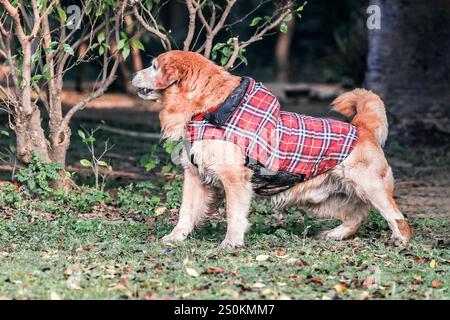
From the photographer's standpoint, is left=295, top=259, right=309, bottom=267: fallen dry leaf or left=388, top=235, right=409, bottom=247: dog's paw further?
left=388, top=235, right=409, bottom=247: dog's paw

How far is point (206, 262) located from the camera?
7133mm

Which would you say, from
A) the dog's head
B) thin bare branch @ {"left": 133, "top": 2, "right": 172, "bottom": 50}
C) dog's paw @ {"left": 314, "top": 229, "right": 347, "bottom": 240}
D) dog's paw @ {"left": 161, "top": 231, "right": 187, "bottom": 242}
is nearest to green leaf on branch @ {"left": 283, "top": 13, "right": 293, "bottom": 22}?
thin bare branch @ {"left": 133, "top": 2, "right": 172, "bottom": 50}

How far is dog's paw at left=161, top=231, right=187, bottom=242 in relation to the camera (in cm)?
813

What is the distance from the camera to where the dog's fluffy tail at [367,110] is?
27.5 feet

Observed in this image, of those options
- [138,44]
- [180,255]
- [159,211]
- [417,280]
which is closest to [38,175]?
[159,211]

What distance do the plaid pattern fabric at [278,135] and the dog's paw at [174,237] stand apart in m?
0.88

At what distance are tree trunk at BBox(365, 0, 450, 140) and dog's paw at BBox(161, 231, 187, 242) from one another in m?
7.60

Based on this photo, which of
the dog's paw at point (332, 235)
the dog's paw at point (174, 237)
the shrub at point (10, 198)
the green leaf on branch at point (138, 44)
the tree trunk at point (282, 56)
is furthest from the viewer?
the tree trunk at point (282, 56)

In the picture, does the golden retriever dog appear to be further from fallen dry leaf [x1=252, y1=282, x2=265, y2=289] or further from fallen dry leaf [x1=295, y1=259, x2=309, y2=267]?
fallen dry leaf [x1=252, y1=282, x2=265, y2=289]

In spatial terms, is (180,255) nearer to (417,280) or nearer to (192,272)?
(192,272)

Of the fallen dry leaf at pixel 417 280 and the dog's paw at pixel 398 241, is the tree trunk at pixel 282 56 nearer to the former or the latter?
the dog's paw at pixel 398 241

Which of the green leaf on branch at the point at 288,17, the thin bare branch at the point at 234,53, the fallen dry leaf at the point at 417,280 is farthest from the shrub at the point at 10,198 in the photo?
the fallen dry leaf at the point at 417,280
